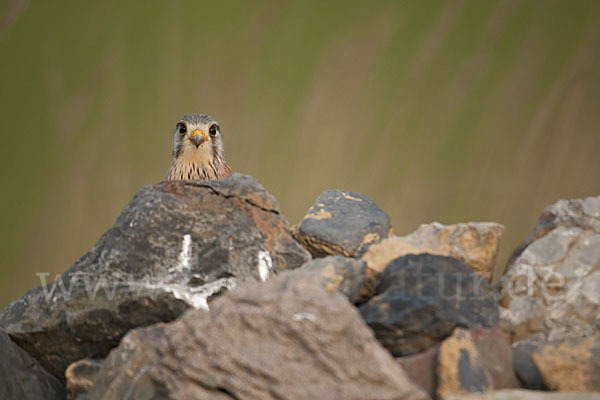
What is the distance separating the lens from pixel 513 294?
117 inches

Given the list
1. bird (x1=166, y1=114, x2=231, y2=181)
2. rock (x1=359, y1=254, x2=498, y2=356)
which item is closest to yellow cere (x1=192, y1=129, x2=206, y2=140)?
bird (x1=166, y1=114, x2=231, y2=181)

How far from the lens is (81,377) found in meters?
2.79

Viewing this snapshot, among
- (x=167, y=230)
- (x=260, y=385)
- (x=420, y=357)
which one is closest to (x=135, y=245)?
(x=167, y=230)

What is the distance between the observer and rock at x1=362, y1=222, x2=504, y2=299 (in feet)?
10.4

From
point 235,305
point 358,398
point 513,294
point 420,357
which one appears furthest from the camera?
point 513,294

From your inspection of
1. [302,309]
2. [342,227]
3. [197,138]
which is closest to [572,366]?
[302,309]

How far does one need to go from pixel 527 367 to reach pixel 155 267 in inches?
67.5

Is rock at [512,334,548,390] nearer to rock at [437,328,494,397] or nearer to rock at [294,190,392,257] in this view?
rock at [437,328,494,397]

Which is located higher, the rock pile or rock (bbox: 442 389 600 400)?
the rock pile

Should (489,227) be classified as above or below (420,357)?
above

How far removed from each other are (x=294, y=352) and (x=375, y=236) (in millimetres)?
1448

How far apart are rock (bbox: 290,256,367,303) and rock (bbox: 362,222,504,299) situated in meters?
0.30

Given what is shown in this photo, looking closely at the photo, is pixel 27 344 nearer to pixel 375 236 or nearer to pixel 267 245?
pixel 267 245

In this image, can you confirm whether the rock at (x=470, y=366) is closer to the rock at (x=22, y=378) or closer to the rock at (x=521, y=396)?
the rock at (x=521, y=396)
